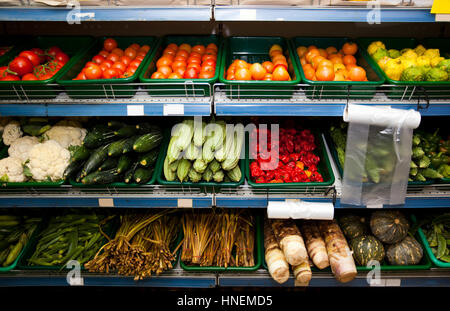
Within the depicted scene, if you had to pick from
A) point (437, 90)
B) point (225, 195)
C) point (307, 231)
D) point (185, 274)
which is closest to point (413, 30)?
point (437, 90)

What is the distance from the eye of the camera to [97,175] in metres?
2.00

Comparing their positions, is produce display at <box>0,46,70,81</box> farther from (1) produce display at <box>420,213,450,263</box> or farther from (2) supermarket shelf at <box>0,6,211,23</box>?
(1) produce display at <box>420,213,450,263</box>

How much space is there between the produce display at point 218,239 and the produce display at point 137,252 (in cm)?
14

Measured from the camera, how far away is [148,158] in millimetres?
2119

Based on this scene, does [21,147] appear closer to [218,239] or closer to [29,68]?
[29,68]

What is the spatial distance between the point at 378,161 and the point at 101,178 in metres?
1.67

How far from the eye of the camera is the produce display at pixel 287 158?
2102 millimetres

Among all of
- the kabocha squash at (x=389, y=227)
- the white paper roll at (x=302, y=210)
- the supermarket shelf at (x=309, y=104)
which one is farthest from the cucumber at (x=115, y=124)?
the kabocha squash at (x=389, y=227)

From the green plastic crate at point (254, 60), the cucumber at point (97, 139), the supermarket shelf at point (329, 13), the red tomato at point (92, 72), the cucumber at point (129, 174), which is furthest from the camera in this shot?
the cucumber at point (97, 139)

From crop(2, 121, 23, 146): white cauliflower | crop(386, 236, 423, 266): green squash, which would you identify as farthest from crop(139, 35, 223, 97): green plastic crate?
crop(386, 236, 423, 266): green squash

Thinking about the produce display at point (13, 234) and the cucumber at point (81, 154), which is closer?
the cucumber at point (81, 154)

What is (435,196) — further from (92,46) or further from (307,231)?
(92,46)

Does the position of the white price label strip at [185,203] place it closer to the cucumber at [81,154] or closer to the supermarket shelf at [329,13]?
the cucumber at [81,154]
